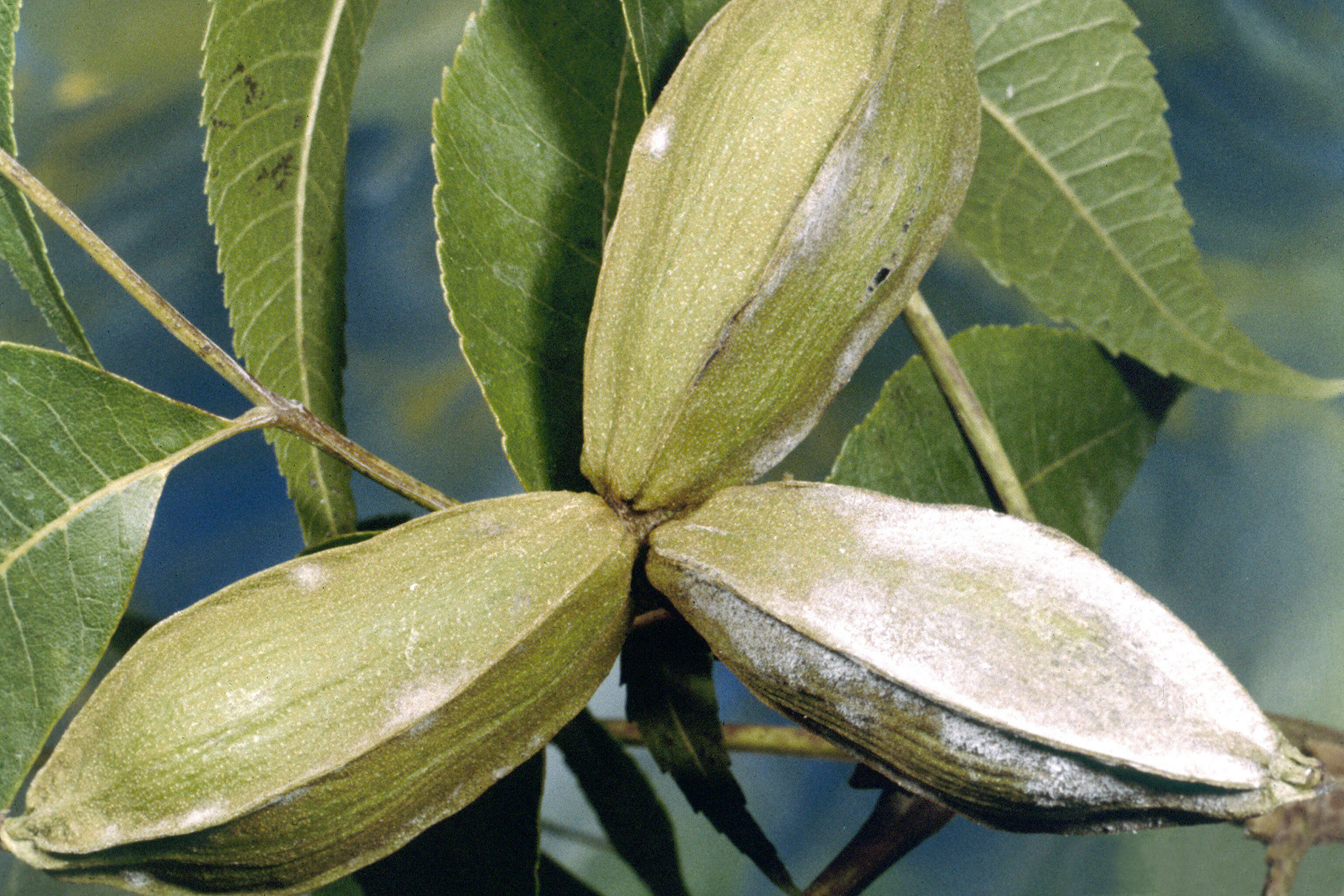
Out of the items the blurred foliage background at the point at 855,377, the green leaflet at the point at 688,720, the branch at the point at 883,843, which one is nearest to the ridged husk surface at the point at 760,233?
the green leaflet at the point at 688,720

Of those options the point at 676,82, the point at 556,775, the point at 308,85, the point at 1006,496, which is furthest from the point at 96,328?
the point at 1006,496

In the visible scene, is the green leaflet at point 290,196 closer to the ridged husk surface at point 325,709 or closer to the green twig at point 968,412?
the ridged husk surface at point 325,709

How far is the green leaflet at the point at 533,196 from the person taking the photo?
56 cm

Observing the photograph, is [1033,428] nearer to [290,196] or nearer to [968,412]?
[968,412]

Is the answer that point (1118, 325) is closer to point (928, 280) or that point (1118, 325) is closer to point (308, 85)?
point (928, 280)

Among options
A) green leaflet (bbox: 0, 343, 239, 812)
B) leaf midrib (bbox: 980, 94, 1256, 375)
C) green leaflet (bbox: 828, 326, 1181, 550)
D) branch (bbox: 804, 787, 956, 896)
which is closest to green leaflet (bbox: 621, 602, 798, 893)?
branch (bbox: 804, 787, 956, 896)

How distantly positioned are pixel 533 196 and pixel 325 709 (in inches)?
12.2

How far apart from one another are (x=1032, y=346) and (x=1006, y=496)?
12cm

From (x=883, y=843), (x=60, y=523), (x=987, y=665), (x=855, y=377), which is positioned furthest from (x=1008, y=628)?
(x=855, y=377)

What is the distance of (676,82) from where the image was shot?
0.48m

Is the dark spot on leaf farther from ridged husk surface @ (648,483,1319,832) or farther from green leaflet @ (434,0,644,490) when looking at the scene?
ridged husk surface @ (648,483,1319,832)

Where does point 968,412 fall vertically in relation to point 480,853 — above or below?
above

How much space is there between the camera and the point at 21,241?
1.86ft

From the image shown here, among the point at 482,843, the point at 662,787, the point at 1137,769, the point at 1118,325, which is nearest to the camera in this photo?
the point at 1137,769
